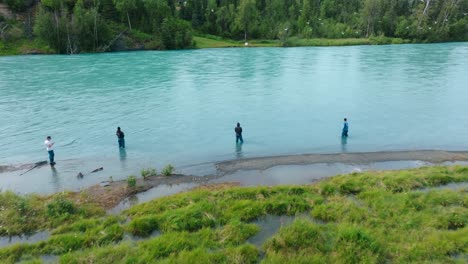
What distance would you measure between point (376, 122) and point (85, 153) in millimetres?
26600

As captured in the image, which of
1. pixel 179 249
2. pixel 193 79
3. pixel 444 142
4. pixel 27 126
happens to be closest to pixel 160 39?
pixel 193 79

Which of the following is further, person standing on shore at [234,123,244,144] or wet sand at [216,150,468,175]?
person standing on shore at [234,123,244,144]

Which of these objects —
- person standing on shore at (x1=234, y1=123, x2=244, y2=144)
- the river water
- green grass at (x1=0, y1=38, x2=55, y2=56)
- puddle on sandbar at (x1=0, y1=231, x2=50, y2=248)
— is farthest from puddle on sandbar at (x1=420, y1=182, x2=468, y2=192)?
green grass at (x1=0, y1=38, x2=55, y2=56)

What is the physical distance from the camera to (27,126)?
30234 mm

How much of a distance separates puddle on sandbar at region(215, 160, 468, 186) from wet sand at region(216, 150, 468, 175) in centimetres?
51

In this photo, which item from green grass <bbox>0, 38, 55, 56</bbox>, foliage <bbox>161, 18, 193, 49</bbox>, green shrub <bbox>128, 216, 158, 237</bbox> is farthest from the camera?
foliage <bbox>161, 18, 193, 49</bbox>

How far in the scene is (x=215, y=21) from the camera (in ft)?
465

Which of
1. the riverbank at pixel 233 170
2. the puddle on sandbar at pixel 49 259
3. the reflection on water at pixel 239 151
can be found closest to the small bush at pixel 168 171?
the riverbank at pixel 233 170

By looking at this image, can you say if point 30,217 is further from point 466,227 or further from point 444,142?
point 444,142

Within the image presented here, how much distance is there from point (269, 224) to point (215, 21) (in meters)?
139

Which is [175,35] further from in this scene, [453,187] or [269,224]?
[269,224]

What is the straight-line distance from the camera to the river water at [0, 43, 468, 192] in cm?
2472

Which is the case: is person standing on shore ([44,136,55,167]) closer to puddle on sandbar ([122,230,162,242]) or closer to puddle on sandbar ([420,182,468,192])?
puddle on sandbar ([122,230,162,242])

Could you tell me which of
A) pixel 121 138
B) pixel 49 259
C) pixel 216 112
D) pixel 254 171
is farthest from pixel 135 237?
pixel 216 112
